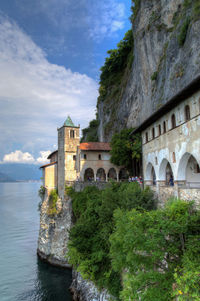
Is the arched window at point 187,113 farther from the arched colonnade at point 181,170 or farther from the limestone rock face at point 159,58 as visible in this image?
the limestone rock face at point 159,58

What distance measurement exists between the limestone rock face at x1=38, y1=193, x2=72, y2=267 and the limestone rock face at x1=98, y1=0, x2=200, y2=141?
17.8m

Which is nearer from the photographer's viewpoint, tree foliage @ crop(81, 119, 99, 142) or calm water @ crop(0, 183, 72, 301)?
calm water @ crop(0, 183, 72, 301)

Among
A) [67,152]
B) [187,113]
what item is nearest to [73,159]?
[67,152]

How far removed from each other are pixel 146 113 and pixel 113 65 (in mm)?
20783

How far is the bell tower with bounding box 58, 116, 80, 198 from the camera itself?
33250 mm

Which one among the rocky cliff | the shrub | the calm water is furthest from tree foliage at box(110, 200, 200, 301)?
the shrub

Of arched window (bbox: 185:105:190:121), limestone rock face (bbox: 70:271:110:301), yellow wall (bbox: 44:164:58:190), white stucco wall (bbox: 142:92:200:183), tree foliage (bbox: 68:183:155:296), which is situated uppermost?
arched window (bbox: 185:105:190:121)

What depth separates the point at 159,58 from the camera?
2767cm

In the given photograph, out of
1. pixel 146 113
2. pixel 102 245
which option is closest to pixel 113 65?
pixel 146 113

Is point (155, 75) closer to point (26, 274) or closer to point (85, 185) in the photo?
point (85, 185)

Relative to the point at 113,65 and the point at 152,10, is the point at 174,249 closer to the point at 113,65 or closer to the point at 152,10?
the point at 152,10

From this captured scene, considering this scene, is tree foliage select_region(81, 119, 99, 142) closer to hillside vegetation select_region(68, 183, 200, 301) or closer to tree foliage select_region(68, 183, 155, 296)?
tree foliage select_region(68, 183, 155, 296)

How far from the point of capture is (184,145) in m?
15.3

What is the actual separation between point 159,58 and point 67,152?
→ 63.5 ft
